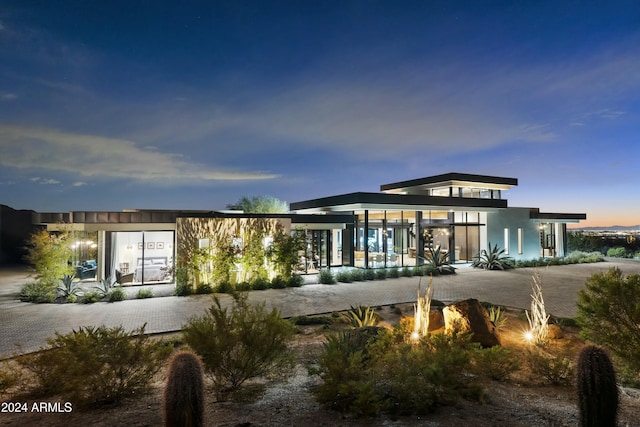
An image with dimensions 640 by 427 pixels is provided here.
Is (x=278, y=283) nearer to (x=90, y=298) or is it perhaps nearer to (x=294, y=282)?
(x=294, y=282)

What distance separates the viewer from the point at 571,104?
52.1 feet

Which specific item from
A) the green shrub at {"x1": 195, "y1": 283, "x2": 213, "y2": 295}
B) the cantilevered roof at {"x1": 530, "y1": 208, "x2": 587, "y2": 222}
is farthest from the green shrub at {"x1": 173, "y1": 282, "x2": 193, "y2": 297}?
the cantilevered roof at {"x1": 530, "y1": 208, "x2": 587, "y2": 222}

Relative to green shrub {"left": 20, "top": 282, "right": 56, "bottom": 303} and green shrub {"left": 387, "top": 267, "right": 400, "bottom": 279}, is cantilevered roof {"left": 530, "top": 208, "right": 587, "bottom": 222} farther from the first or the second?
green shrub {"left": 20, "top": 282, "right": 56, "bottom": 303}

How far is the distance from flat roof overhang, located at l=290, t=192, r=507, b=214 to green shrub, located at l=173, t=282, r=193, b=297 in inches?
327

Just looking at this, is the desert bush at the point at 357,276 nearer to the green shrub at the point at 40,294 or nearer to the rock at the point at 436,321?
the rock at the point at 436,321

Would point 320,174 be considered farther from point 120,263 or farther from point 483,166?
point 120,263

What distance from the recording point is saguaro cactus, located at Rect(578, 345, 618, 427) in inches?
104

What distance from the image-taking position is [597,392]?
2691 mm

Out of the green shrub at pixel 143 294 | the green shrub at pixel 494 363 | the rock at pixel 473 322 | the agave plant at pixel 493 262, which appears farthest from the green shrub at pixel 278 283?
the agave plant at pixel 493 262

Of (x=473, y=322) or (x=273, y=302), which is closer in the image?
(x=473, y=322)

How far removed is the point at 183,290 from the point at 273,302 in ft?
11.0

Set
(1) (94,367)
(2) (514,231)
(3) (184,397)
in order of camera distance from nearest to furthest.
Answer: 1. (3) (184,397)
2. (1) (94,367)
3. (2) (514,231)

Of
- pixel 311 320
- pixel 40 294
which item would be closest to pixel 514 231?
pixel 311 320

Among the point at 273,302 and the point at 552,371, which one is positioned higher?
the point at 552,371
